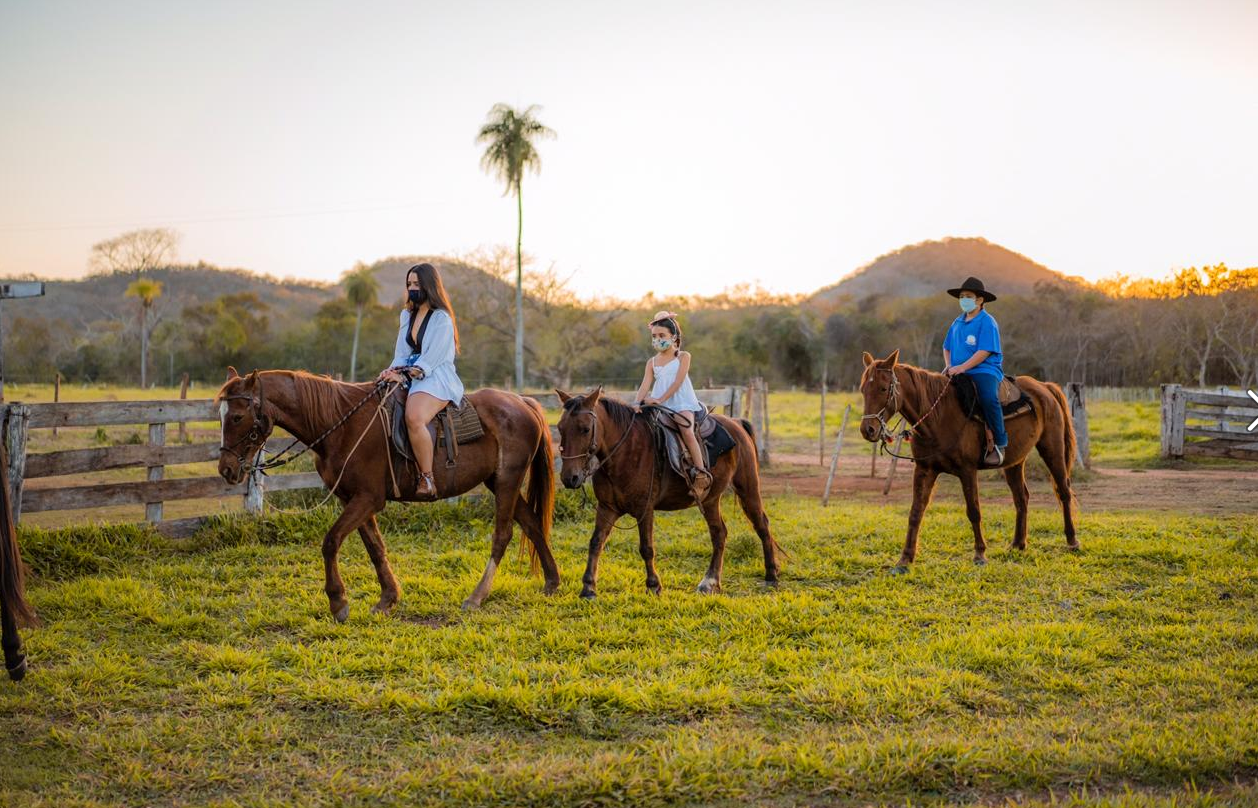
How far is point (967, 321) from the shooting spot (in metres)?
8.59

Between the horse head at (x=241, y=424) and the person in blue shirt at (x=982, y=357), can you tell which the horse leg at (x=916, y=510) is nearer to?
the person in blue shirt at (x=982, y=357)

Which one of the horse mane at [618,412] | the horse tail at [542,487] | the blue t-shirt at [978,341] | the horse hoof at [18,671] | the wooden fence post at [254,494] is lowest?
the horse hoof at [18,671]

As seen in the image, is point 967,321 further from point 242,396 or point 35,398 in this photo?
Result: point 35,398

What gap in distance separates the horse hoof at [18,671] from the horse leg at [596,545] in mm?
3698

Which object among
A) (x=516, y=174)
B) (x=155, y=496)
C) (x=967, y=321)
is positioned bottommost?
(x=155, y=496)

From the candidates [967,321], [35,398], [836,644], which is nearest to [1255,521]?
[967,321]

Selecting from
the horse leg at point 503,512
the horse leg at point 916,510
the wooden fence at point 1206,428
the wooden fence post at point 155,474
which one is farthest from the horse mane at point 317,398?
the wooden fence at point 1206,428

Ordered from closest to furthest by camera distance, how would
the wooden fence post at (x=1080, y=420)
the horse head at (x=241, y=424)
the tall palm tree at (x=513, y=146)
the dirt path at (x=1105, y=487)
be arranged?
the horse head at (x=241, y=424)
the dirt path at (x=1105, y=487)
the wooden fence post at (x=1080, y=420)
the tall palm tree at (x=513, y=146)

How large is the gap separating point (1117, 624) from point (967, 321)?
349cm

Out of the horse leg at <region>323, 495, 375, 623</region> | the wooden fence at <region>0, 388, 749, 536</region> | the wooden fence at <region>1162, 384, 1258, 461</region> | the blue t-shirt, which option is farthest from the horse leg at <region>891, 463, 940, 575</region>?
the wooden fence at <region>1162, 384, 1258, 461</region>

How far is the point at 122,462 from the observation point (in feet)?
26.1

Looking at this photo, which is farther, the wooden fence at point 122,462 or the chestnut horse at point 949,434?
the chestnut horse at point 949,434

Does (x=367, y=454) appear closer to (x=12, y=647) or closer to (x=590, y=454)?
(x=590, y=454)

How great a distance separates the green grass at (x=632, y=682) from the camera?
374 centimetres
